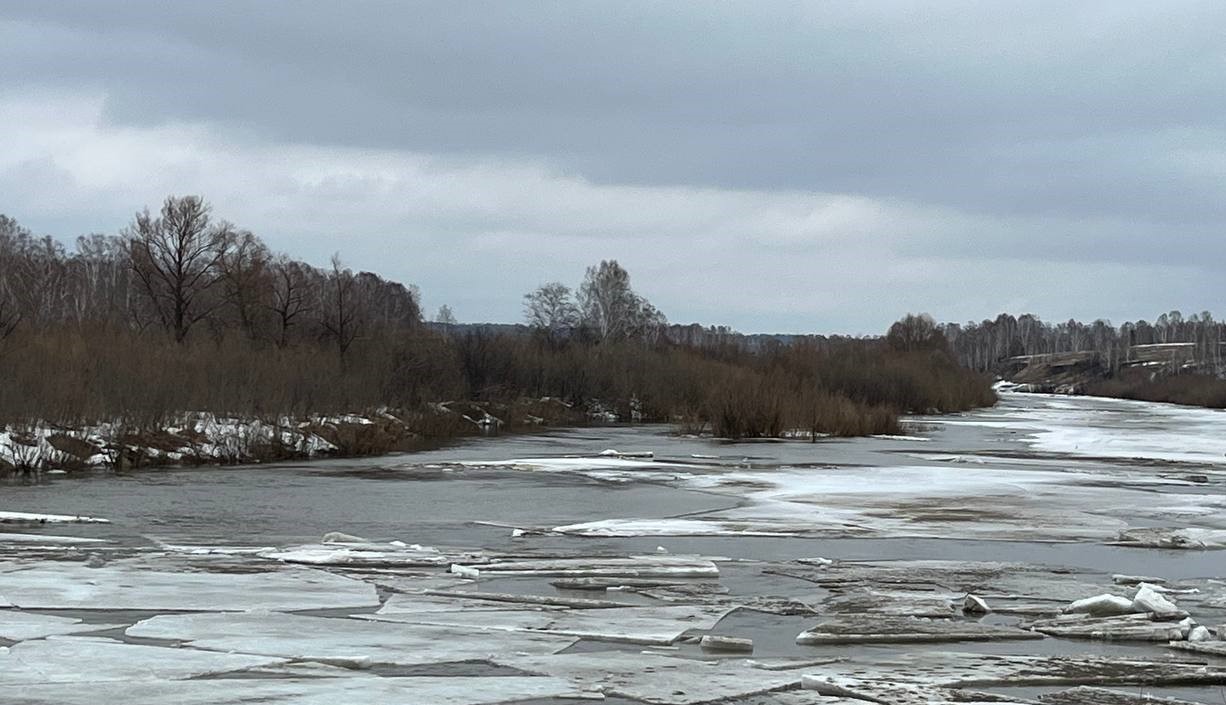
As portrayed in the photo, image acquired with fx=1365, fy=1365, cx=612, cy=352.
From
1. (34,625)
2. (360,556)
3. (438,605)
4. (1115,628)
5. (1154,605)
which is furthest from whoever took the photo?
(360,556)

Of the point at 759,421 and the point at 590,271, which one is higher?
the point at 590,271

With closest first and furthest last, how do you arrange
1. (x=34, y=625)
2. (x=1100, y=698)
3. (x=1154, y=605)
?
1. (x=1100, y=698)
2. (x=34, y=625)
3. (x=1154, y=605)

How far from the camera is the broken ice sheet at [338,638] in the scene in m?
9.20

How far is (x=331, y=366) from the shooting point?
1848 inches

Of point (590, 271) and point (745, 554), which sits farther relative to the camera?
point (590, 271)

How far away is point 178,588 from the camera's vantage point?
1214cm

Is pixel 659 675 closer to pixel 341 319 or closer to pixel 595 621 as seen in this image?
pixel 595 621

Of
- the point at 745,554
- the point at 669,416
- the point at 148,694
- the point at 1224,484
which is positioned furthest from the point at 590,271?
the point at 148,694

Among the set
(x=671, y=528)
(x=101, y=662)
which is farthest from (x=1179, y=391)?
(x=101, y=662)

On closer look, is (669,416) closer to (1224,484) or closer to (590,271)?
(1224,484)

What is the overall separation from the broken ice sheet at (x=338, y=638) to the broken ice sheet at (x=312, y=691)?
70cm

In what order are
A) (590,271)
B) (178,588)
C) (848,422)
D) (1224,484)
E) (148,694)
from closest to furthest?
(148,694) < (178,588) < (1224,484) < (848,422) < (590,271)

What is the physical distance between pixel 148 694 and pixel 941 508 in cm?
1626

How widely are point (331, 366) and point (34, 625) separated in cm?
3735
